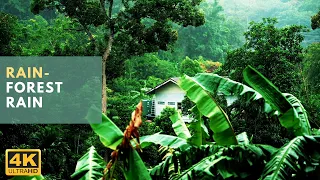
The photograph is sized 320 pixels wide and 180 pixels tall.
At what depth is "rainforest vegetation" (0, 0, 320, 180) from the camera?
3.16m

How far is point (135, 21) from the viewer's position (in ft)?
38.4

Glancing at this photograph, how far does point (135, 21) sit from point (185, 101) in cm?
255

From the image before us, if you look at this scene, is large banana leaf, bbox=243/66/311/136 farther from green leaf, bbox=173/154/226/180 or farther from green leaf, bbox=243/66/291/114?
green leaf, bbox=173/154/226/180

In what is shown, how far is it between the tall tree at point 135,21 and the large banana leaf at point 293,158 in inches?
342

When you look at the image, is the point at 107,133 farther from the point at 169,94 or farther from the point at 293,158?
the point at 169,94

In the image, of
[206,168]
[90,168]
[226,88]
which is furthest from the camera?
[226,88]

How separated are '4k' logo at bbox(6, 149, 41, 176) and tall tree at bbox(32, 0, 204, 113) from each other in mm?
6401

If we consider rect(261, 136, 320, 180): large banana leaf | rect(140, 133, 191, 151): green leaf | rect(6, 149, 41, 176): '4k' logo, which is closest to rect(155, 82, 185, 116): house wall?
rect(6, 149, 41, 176): '4k' logo

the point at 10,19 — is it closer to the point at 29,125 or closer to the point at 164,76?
the point at 29,125

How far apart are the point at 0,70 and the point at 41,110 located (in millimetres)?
1873

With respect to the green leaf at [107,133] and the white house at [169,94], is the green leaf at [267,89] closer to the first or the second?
the green leaf at [107,133]

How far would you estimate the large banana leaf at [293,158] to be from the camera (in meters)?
2.78

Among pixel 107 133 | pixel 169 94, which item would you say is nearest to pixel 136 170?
pixel 107 133

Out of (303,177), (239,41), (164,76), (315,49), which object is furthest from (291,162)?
(239,41)
